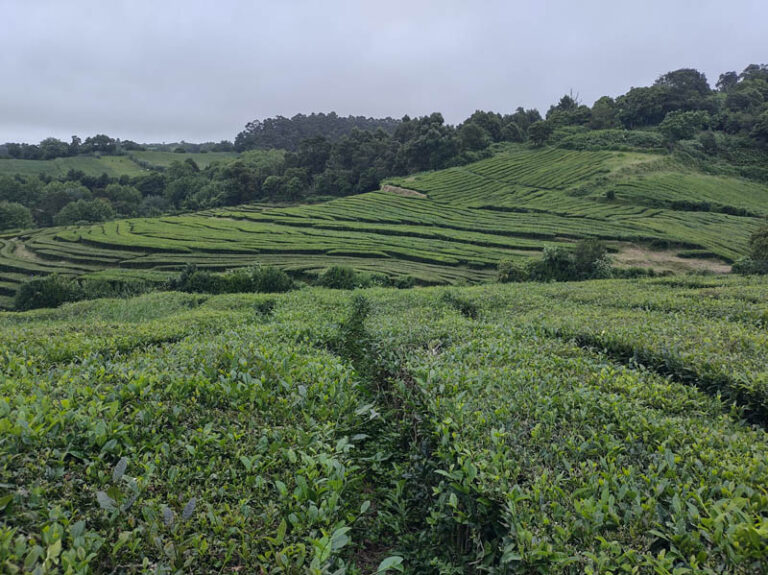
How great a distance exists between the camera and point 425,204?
53062 millimetres

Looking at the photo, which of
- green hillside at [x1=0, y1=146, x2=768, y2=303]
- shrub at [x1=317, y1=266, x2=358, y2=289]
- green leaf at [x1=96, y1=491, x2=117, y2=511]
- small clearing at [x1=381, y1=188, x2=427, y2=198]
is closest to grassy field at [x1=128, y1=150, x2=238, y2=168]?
small clearing at [x1=381, y1=188, x2=427, y2=198]

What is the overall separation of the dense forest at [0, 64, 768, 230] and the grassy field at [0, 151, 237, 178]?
6.37 meters

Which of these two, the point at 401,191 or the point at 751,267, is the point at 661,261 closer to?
the point at 751,267

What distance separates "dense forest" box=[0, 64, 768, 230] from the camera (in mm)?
60625

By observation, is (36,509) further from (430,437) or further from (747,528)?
(747,528)

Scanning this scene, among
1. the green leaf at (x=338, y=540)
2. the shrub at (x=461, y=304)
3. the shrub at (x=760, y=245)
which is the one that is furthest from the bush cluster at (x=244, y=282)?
Result: the shrub at (x=760, y=245)

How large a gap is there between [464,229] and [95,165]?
88202mm

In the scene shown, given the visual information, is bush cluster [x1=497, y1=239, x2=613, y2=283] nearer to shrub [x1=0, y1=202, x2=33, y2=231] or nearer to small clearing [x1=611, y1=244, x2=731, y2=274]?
small clearing [x1=611, y1=244, x2=731, y2=274]

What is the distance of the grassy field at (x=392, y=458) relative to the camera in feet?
9.15

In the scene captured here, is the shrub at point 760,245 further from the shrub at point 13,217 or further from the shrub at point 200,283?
the shrub at point 13,217

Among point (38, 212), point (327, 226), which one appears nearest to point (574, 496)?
point (327, 226)

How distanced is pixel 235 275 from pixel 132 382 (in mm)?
20371

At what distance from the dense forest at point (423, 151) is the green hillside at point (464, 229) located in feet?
28.2

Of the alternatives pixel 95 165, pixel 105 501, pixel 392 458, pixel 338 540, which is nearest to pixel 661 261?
pixel 392 458
